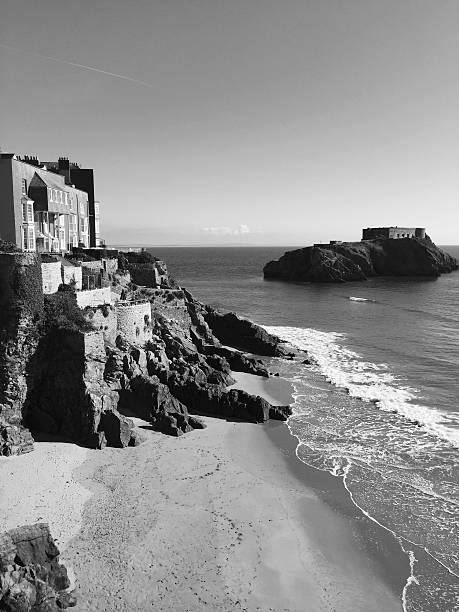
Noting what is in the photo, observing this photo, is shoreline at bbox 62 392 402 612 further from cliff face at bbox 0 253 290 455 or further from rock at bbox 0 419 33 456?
rock at bbox 0 419 33 456

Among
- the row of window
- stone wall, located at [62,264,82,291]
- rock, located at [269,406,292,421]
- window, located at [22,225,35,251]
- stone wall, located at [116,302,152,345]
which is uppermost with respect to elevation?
the row of window

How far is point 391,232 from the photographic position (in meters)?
150

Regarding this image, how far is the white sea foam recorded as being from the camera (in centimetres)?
2955

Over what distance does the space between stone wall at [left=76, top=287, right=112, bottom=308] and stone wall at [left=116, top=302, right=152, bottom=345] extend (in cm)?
150

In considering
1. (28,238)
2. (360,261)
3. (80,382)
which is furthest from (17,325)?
(360,261)

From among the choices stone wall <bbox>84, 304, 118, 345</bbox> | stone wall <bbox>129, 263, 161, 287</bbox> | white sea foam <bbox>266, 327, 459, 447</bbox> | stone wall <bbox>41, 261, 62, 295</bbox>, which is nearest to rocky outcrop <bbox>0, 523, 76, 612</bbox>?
stone wall <bbox>84, 304, 118, 345</bbox>

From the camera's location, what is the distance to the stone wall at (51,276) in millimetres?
31750

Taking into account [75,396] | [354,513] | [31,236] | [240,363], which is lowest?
[354,513]

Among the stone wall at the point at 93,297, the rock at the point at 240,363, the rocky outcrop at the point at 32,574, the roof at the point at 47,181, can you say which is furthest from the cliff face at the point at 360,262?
the rocky outcrop at the point at 32,574

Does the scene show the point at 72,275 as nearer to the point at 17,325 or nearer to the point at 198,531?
the point at 17,325

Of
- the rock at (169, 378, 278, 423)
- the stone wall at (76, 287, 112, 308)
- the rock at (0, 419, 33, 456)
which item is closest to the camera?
the rock at (0, 419, 33, 456)

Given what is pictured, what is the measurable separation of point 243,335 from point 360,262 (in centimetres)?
9068

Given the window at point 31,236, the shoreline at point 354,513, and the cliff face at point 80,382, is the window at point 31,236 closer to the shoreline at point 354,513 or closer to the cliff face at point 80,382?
the cliff face at point 80,382

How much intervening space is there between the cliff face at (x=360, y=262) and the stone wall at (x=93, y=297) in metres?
91.7
